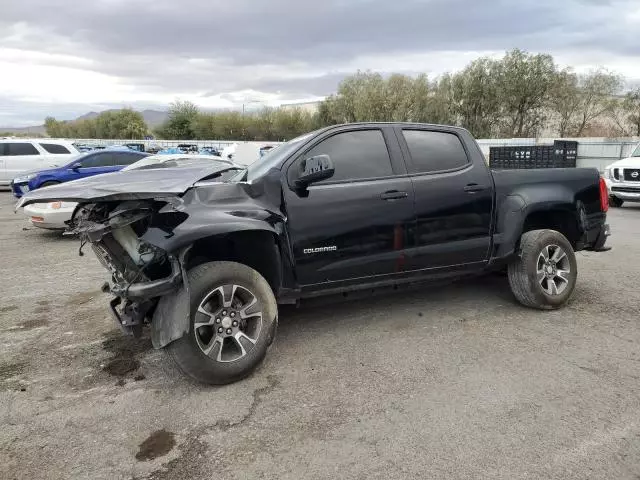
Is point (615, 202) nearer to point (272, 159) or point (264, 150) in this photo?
point (272, 159)

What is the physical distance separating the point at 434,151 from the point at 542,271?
5.28ft

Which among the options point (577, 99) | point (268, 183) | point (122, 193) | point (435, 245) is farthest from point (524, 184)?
point (577, 99)

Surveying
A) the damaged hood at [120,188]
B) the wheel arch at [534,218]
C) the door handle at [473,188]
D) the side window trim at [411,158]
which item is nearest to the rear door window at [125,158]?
the damaged hood at [120,188]

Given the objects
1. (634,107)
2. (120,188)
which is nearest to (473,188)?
(120,188)

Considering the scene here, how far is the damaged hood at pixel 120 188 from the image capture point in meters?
3.57

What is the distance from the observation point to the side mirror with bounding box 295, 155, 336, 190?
4016 mm

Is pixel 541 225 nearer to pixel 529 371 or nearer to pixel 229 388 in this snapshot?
pixel 529 371

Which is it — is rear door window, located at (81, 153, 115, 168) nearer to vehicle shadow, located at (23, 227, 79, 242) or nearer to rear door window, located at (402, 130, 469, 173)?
vehicle shadow, located at (23, 227, 79, 242)

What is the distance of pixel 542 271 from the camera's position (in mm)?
5109

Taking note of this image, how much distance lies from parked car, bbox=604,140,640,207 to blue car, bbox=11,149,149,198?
12.6m

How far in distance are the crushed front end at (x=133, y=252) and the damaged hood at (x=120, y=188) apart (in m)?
0.14

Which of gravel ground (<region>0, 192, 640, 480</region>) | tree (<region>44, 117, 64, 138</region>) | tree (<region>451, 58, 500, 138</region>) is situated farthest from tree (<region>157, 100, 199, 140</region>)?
gravel ground (<region>0, 192, 640, 480</region>)

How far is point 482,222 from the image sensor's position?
16.1 ft

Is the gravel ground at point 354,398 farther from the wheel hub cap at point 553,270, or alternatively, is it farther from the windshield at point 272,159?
the windshield at point 272,159
